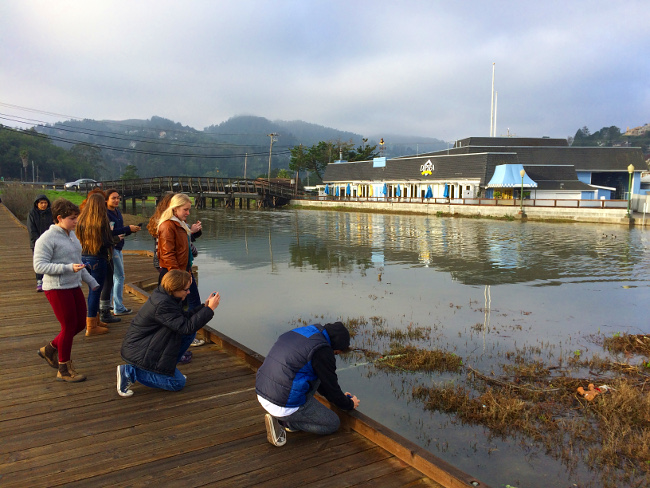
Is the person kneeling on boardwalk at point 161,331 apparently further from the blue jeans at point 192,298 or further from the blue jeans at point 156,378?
the blue jeans at point 192,298

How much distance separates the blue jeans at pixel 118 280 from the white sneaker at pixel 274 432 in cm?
413

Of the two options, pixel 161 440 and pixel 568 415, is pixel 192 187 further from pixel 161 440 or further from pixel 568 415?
pixel 161 440

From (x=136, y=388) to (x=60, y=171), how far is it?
11392 cm

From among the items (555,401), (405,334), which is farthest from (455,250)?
(555,401)

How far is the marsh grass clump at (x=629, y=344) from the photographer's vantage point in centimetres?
705

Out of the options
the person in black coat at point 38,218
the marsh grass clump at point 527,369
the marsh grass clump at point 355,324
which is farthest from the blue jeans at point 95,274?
the marsh grass clump at point 527,369

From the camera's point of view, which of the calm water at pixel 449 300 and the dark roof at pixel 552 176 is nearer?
the calm water at pixel 449 300

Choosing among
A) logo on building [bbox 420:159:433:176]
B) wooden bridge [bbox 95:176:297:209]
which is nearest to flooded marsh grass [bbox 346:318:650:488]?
logo on building [bbox 420:159:433:176]

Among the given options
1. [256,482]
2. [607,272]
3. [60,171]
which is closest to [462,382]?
[256,482]

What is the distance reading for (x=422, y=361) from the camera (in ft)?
21.6

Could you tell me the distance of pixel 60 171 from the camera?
10156 centimetres

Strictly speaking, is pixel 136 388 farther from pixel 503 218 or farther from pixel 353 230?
pixel 503 218

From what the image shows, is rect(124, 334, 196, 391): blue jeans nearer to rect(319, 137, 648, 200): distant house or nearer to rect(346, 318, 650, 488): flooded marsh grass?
rect(346, 318, 650, 488): flooded marsh grass

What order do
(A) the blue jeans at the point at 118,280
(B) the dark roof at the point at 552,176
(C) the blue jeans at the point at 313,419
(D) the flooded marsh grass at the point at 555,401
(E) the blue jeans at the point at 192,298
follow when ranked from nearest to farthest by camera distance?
(C) the blue jeans at the point at 313,419
(D) the flooded marsh grass at the point at 555,401
(E) the blue jeans at the point at 192,298
(A) the blue jeans at the point at 118,280
(B) the dark roof at the point at 552,176
